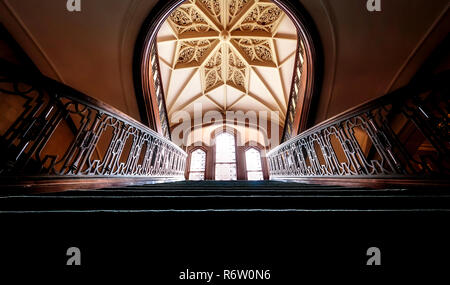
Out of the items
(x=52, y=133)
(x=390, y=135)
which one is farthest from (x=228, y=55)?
(x=390, y=135)

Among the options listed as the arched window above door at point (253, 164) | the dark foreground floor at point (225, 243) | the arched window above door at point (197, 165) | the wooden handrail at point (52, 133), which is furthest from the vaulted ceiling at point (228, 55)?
the dark foreground floor at point (225, 243)

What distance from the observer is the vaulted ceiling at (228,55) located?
7766 mm

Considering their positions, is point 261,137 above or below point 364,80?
above

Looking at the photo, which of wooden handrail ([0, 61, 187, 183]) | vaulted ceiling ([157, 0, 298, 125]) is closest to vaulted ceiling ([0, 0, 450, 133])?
wooden handrail ([0, 61, 187, 183])

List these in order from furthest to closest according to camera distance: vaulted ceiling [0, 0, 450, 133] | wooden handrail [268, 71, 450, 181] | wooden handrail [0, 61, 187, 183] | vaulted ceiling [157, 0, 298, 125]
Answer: vaulted ceiling [157, 0, 298, 125] → vaulted ceiling [0, 0, 450, 133] → wooden handrail [268, 71, 450, 181] → wooden handrail [0, 61, 187, 183]

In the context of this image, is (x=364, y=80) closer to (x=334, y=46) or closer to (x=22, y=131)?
(x=334, y=46)

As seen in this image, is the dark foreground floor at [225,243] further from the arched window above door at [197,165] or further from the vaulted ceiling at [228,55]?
the arched window above door at [197,165]

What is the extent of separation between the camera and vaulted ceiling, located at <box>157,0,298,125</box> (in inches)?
306

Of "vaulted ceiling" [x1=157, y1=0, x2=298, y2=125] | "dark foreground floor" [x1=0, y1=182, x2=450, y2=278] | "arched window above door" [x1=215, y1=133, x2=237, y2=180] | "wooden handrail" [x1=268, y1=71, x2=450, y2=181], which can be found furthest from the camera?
"arched window above door" [x1=215, y1=133, x2=237, y2=180]

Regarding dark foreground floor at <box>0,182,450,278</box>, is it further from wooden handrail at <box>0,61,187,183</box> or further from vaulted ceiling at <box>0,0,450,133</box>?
vaulted ceiling at <box>0,0,450,133</box>

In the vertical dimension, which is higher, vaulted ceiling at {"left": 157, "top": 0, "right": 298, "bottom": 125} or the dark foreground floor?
vaulted ceiling at {"left": 157, "top": 0, "right": 298, "bottom": 125}
